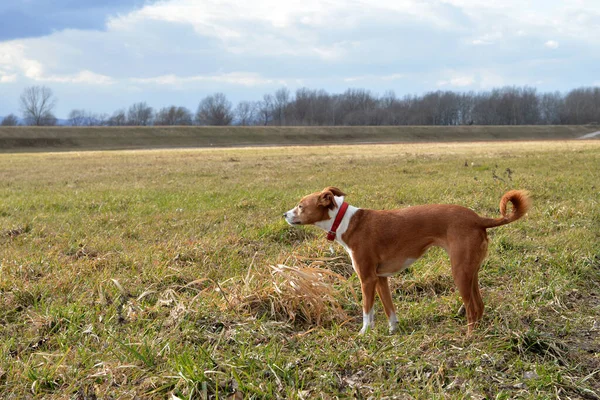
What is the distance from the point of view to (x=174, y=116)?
139375 millimetres

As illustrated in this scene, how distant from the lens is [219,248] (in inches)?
297

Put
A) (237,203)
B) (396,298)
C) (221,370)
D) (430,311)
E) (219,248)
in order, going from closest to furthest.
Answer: (221,370) < (430,311) < (396,298) < (219,248) < (237,203)

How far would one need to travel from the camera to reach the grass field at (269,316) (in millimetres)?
3773

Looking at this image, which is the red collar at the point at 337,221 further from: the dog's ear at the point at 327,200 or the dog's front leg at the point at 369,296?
the dog's front leg at the point at 369,296

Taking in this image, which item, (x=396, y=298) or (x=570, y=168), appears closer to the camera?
(x=396, y=298)

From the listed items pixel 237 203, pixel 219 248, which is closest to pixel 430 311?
pixel 219 248

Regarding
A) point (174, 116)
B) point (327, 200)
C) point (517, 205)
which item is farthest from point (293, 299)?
point (174, 116)

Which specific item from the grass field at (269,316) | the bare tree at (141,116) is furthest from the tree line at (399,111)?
the grass field at (269,316)

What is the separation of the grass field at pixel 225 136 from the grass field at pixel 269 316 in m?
61.6

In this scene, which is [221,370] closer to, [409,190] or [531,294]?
[531,294]

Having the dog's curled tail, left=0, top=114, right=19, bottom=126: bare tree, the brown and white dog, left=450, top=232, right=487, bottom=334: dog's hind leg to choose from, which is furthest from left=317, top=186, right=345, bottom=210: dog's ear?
left=0, top=114, right=19, bottom=126: bare tree

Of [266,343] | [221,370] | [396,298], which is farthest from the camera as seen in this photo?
[396,298]

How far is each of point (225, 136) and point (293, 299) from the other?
74.9 m

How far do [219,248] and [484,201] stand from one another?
20.0 ft
